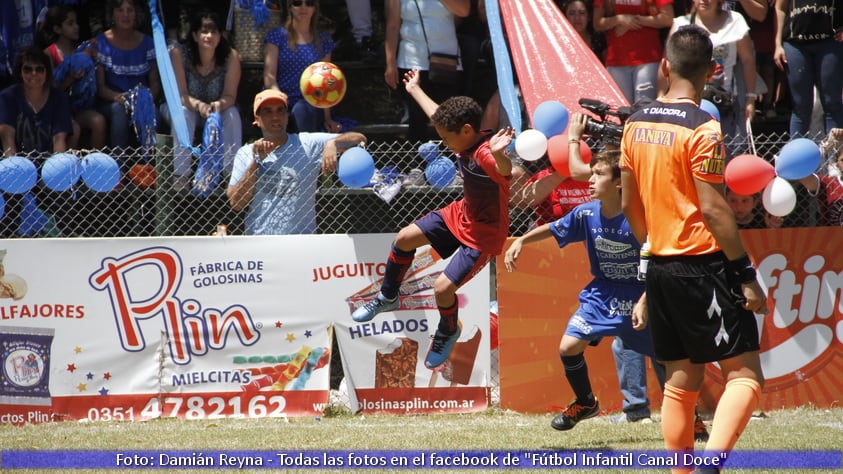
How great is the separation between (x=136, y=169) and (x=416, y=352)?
9.05 feet

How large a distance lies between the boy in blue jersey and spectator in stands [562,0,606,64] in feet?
9.84

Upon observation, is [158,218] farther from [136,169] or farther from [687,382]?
[687,382]

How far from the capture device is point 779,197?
23.6 ft

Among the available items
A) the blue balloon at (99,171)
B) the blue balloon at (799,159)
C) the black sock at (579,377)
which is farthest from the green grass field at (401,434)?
the blue balloon at (99,171)

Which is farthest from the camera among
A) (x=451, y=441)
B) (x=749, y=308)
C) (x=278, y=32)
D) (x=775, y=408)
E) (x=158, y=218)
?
(x=278, y=32)

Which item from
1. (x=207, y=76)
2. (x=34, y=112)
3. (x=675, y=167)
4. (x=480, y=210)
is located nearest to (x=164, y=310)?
(x=34, y=112)

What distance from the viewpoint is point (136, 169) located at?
8430 mm

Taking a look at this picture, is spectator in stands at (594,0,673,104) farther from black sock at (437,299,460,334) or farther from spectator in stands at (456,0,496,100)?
black sock at (437,299,460,334)

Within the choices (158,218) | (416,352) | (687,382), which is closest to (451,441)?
(416,352)

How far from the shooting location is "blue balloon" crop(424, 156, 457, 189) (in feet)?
26.3

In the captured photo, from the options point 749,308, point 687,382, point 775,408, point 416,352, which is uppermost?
point 749,308

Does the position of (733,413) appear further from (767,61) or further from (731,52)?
(767,61)

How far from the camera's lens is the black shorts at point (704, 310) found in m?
4.50

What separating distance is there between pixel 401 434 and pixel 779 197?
3127 mm
